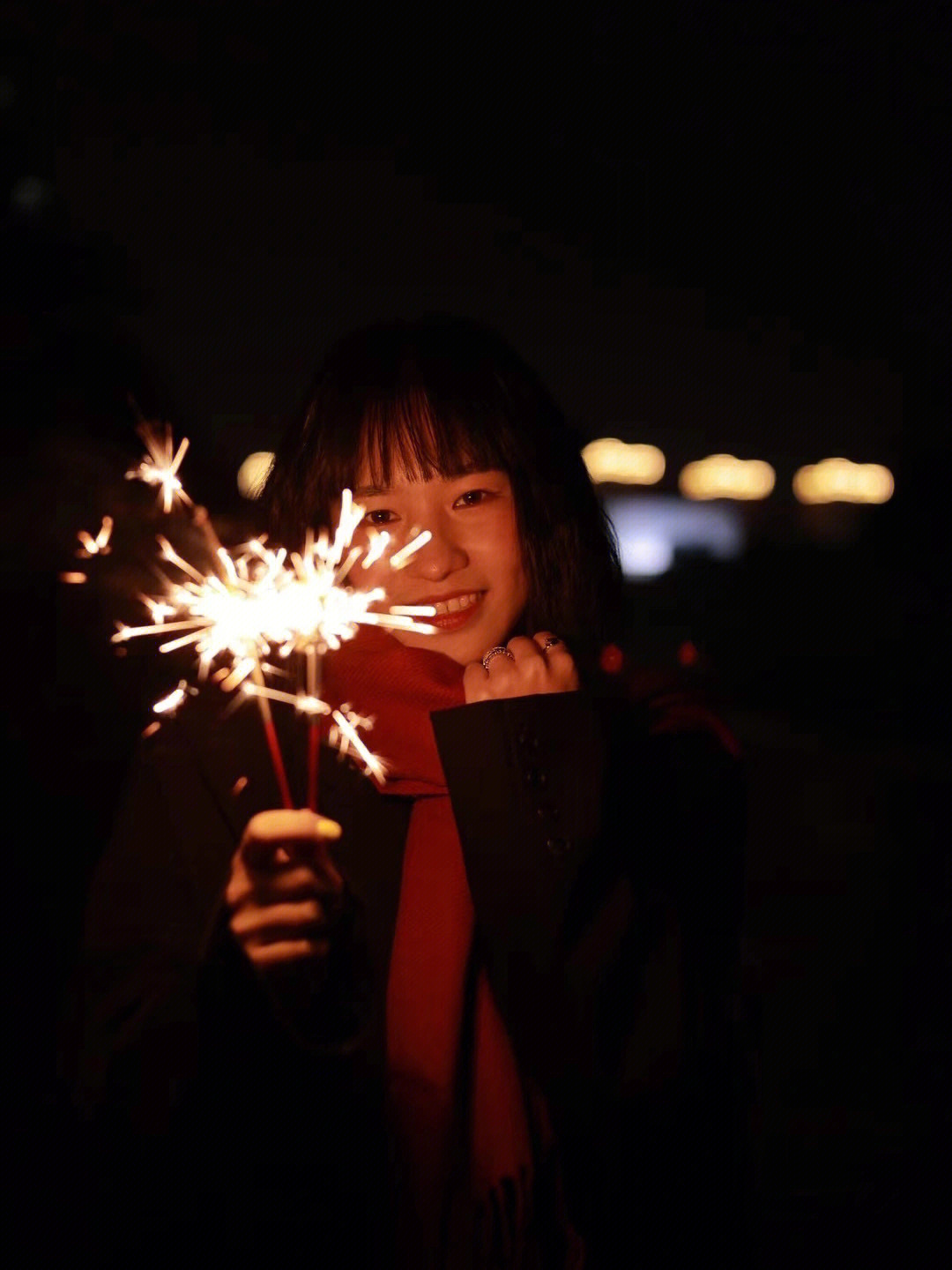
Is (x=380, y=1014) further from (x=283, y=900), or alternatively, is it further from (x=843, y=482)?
(x=843, y=482)

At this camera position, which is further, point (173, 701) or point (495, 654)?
point (495, 654)

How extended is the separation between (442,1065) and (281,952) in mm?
537

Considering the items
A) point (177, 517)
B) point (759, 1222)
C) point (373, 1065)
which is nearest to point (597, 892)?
point (373, 1065)

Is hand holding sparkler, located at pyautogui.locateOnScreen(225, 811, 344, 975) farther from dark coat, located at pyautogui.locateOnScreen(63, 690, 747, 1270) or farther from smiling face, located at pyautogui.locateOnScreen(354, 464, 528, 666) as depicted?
smiling face, located at pyautogui.locateOnScreen(354, 464, 528, 666)

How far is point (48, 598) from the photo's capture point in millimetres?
6801

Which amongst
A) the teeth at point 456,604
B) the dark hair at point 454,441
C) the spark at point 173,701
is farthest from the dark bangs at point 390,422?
the spark at point 173,701

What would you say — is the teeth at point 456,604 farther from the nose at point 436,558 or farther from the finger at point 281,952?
the finger at point 281,952

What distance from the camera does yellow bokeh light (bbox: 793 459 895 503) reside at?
110ft

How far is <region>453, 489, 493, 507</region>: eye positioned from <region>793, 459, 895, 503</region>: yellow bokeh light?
1252 inches

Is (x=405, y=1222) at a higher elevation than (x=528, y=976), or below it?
below

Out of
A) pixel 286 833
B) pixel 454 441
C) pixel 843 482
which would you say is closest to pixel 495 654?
pixel 454 441

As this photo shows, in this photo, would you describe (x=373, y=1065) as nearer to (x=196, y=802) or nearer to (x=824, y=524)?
(x=196, y=802)

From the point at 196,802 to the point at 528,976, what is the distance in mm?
666

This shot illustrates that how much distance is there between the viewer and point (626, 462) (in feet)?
126
